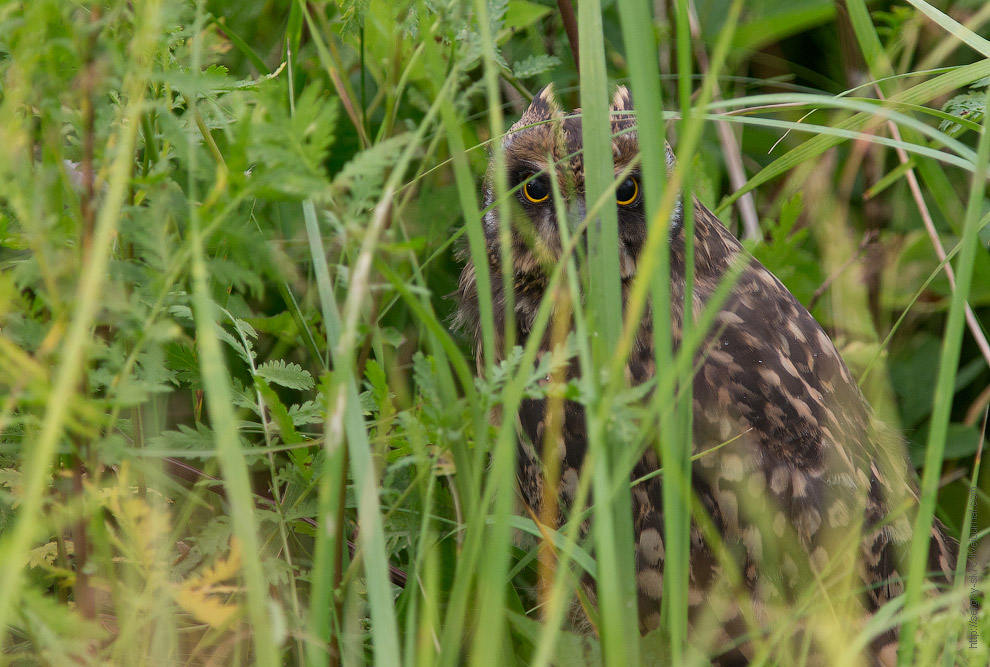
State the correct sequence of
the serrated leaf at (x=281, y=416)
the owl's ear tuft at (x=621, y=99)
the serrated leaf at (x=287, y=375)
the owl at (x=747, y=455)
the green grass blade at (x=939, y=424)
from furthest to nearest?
the owl's ear tuft at (x=621, y=99) → the owl at (x=747, y=455) → the serrated leaf at (x=287, y=375) → the serrated leaf at (x=281, y=416) → the green grass blade at (x=939, y=424)

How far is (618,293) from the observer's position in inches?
46.1

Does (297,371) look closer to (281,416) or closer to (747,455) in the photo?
(281,416)

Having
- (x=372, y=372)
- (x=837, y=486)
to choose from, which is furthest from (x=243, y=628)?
(x=837, y=486)

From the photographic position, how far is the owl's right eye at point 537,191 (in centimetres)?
197

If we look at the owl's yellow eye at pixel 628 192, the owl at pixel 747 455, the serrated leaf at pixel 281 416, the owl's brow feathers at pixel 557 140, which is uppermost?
the owl's brow feathers at pixel 557 140

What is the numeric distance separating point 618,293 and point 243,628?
27.1 inches

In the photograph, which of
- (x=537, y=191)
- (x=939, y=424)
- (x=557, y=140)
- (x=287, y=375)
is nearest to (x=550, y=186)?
(x=537, y=191)

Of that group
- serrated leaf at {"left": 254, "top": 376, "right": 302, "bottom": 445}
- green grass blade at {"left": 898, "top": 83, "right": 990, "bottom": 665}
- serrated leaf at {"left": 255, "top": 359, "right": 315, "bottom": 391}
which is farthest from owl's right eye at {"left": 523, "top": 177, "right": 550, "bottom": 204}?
green grass blade at {"left": 898, "top": 83, "right": 990, "bottom": 665}

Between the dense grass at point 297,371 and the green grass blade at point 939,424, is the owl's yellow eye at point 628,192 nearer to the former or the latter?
the dense grass at point 297,371

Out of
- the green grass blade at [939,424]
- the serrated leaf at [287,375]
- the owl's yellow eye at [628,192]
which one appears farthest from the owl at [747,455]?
the green grass blade at [939,424]

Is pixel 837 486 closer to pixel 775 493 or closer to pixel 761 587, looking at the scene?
pixel 775 493

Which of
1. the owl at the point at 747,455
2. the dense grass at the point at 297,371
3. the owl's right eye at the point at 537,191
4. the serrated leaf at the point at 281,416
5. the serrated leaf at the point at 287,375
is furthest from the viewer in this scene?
the owl's right eye at the point at 537,191

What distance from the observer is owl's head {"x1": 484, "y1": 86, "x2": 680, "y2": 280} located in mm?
1858

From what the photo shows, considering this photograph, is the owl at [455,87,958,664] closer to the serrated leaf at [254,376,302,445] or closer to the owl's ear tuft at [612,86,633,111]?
the owl's ear tuft at [612,86,633,111]
